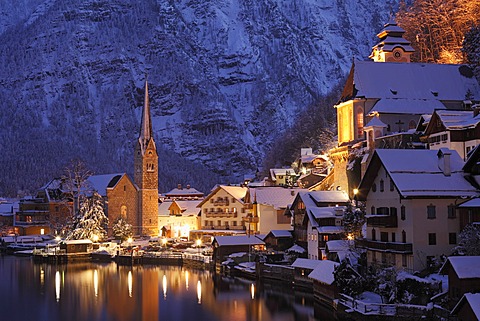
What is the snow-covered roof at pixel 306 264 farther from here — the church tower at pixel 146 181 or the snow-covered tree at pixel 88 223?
the church tower at pixel 146 181

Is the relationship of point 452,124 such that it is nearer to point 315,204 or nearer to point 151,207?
point 315,204

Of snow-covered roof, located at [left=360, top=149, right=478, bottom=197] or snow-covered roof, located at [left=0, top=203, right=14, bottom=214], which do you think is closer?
snow-covered roof, located at [left=360, top=149, right=478, bottom=197]

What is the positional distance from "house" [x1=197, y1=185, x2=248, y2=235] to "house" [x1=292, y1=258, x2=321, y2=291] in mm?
31479

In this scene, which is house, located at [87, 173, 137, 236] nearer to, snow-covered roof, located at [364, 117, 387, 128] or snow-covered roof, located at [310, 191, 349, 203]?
snow-covered roof, located at [310, 191, 349, 203]

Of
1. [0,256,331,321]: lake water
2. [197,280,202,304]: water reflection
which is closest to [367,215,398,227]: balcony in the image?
[0,256,331,321]: lake water

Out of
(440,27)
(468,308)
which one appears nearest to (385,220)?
(468,308)

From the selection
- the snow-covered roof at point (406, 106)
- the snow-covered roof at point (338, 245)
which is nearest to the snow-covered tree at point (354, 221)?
the snow-covered roof at point (338, 245)

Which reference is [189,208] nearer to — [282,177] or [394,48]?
[282,177]

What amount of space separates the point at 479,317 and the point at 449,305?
15.7 ft

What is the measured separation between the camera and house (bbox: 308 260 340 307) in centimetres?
4356

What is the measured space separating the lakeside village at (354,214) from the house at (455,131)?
10cm

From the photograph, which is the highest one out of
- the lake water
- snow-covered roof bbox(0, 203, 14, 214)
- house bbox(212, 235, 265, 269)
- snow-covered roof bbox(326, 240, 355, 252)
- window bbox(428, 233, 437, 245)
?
snow-covered roof bbox(0, 203, 14, 214)

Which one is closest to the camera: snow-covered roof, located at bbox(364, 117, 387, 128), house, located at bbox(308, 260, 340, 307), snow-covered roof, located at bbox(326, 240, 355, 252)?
house, located at bbox(308, 260, 340, 307)

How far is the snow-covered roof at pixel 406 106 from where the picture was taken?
211 feet
